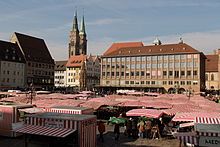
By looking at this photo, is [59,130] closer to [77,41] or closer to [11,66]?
[11,66]

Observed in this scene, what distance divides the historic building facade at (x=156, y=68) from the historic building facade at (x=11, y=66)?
24.3 metres

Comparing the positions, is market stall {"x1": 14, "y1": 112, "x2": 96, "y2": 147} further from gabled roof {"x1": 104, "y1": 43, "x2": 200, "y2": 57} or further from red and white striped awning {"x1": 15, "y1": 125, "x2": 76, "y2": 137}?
gabled roof {"x1": 104, "y1": 43, "x2": 200, "y2": 57}

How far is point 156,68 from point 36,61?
Result: 35.4 m

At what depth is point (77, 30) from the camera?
133 m

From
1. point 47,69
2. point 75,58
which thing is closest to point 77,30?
point 75,58

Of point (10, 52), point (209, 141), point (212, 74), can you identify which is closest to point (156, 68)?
point (212, 74)

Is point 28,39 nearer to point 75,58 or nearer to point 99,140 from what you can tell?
point 75,58

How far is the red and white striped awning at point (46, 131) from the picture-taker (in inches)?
322

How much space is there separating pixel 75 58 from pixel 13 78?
115ft

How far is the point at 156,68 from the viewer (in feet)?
228

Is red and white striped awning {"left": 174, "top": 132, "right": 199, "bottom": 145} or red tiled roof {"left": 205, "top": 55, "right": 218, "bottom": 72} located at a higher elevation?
red tiled roof {"left": 205, "top": 55, "right": 218, "bottom": 72}

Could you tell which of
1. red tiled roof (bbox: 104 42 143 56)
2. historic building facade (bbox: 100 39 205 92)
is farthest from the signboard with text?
red tiled roof (bbox: 104 42 143 56)

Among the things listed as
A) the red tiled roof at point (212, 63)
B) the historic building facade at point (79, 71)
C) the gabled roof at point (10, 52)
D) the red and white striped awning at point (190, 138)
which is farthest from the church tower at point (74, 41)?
the red and white striped awning at point (190, 138)

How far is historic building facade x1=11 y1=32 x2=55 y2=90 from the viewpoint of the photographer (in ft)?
232
